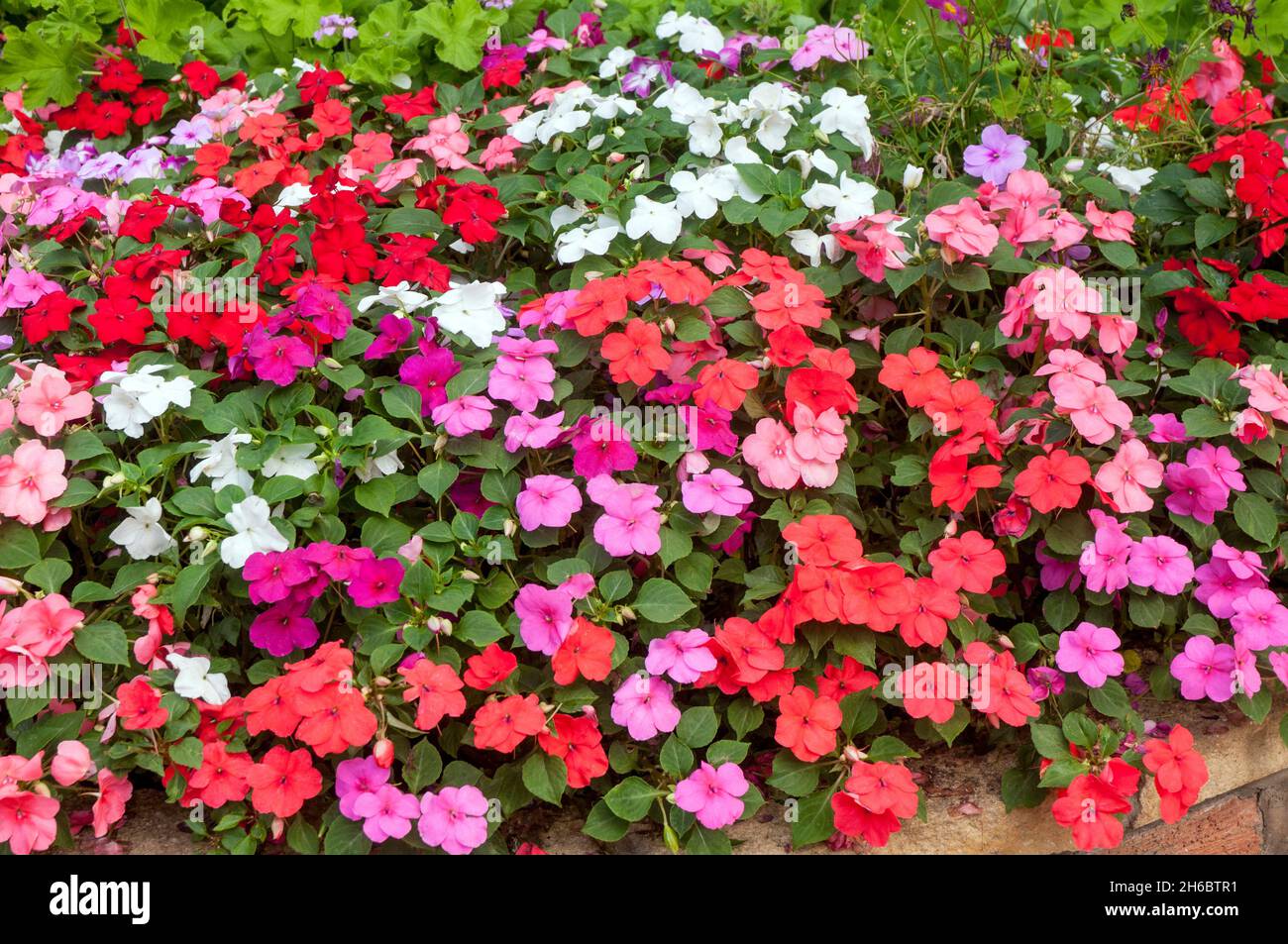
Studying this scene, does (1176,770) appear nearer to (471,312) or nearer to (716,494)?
(716,494)

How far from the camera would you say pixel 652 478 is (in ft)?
7.67

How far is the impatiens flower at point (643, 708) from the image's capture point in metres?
2.10

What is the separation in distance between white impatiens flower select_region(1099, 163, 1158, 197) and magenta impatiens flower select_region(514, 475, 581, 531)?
5.24 ft

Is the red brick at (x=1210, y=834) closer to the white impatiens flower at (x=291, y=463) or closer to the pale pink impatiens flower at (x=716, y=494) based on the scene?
the pale pink impatiens flower at (x=716, y=494)

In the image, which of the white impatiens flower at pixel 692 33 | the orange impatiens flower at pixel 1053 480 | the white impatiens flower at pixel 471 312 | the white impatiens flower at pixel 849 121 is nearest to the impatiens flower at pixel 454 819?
the white impatiens flower at pixel 471 312

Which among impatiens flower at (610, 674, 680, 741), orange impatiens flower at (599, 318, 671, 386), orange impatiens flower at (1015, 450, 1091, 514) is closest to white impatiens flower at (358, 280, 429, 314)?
orange impatiens flower at (599, 318, 671, 386)

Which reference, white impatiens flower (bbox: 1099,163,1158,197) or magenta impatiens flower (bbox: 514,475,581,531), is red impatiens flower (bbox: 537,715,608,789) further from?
white impatiens flower (bbox: 1099,163,1158,197)

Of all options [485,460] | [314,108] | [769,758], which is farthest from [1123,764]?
[314,108]

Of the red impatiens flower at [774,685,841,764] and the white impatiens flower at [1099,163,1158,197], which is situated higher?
the white impatiens flower at [1099,163,1158,197]

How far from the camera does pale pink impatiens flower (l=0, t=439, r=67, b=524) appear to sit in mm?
2180

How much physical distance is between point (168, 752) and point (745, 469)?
115 cm

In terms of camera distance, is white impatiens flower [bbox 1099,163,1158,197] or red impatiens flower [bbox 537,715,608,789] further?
white impatiens flower [bbox 1099,163,1158,197]

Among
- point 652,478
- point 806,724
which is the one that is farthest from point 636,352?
point 806,724

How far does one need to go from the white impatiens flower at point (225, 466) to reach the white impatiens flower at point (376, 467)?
0.20 meters
